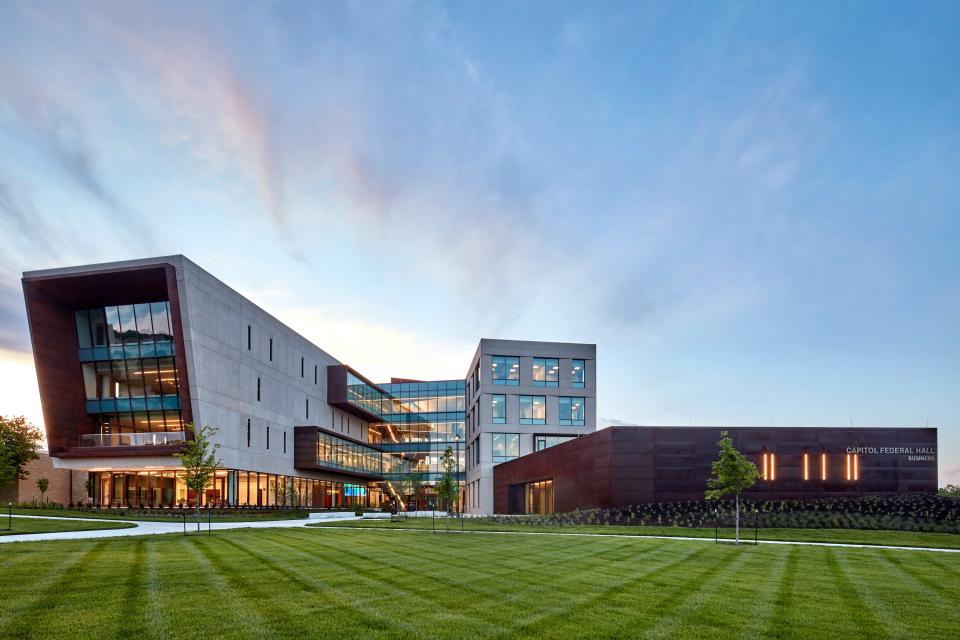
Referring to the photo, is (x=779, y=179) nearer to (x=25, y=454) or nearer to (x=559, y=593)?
(x=559, y=593)

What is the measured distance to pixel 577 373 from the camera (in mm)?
73938

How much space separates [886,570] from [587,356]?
5832cm

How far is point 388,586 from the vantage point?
12.2 metres

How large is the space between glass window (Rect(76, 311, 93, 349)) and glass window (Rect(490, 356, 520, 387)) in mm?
39907

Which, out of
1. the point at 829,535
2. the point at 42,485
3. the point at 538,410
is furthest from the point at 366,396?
the point at 829,535

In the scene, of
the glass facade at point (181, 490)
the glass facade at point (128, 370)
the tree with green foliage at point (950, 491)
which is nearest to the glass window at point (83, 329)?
the glass facade at point (128, 370)

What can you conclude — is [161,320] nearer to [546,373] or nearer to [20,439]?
[20,439]

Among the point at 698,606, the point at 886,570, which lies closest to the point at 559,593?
the point at 698,606

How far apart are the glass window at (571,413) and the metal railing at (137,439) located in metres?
40.6

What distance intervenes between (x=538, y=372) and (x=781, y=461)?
37.6 meters

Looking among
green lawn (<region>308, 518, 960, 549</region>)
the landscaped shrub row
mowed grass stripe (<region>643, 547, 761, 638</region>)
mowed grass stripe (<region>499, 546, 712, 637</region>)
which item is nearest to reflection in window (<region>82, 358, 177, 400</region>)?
the landscaped shrub row

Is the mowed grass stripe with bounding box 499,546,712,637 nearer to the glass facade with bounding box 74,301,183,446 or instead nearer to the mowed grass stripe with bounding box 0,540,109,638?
the mowed grass stripe with bounding box 0,540,109,638

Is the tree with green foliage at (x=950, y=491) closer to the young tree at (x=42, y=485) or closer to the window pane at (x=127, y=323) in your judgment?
the window pane at (x=127, y=323)

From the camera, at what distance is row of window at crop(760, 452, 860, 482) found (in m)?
38.2
